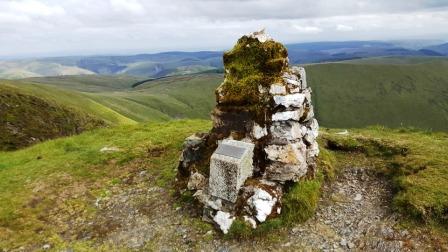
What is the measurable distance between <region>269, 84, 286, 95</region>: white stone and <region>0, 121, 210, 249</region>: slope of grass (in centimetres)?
750

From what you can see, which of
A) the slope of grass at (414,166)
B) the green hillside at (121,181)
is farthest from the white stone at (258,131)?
the slope of grass at (414,166)

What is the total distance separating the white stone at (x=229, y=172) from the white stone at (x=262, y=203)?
798mm

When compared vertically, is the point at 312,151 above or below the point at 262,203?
above

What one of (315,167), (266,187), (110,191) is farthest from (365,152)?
(110,191)

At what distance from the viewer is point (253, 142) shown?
18594mm

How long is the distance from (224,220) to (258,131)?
4674 mm

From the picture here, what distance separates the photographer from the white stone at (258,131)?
1855 centimetres

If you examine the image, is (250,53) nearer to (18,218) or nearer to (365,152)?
(365,152)

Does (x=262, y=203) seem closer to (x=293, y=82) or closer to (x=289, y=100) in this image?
(x=289, y=100)

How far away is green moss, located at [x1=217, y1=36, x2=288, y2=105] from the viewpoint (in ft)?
62.7

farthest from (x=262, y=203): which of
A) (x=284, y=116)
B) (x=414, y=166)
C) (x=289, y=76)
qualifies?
(x=414, y=166)

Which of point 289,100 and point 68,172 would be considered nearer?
point 289,100

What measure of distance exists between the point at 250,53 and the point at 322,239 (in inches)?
387

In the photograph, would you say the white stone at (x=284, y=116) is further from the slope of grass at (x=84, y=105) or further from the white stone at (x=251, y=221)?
the slope of grass at (x=84, y=105)
